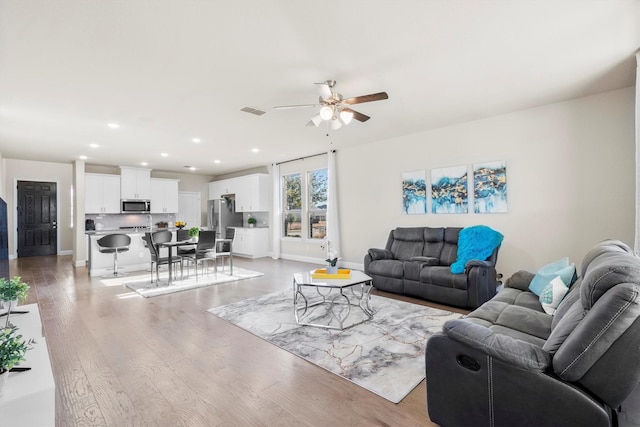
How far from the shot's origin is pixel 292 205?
838cm

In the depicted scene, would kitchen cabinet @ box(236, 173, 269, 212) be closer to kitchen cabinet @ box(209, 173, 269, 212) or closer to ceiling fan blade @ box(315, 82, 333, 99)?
kitchen cabinet @ box(209, 173, 269, 212)

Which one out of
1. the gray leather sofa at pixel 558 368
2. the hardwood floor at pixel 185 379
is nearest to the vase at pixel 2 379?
the hardwood floor at pixel 185 379

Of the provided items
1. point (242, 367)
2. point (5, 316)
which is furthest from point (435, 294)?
point (5, 316)

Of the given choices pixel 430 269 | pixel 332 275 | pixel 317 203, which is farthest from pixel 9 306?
pixel 317 203

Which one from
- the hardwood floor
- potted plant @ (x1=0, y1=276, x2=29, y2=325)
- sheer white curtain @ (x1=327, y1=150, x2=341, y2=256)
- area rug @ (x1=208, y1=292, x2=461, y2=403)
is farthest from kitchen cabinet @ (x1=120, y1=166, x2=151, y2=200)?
potted plant @ (x1=0, y1=276, x2=29, y2=325)

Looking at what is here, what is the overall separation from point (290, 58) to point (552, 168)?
12.5 feet

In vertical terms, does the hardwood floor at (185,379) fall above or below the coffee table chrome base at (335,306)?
below

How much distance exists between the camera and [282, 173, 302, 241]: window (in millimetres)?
8188

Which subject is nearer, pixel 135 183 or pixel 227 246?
pixel 227 246

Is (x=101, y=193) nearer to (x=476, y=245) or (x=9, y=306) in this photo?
(x=9, y=306)

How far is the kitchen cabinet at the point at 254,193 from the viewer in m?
8.70

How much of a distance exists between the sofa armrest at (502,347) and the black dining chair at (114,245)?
6.46 meters

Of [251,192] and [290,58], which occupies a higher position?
[290,58]

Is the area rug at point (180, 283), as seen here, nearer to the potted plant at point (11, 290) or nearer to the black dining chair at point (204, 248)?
the black dining chair at point (204, 248)
